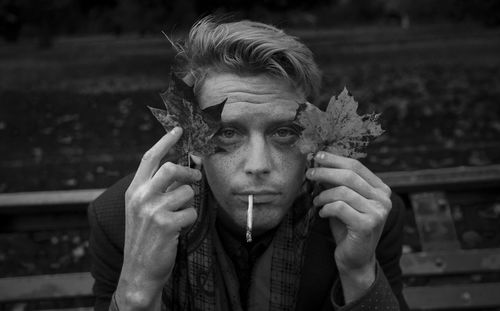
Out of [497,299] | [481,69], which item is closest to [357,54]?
[481,69]

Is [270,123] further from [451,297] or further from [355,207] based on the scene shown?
[451,297]

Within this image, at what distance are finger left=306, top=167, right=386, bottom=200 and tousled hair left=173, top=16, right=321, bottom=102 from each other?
392mm

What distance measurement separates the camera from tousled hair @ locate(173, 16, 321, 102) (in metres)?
2.11

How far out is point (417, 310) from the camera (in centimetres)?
299

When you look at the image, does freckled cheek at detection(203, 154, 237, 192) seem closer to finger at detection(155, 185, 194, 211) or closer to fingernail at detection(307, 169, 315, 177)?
finger at detection(155, 185, 194, 211)

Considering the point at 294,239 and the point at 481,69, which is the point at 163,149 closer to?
the point at 294,239

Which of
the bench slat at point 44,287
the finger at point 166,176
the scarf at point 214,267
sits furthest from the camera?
the bench slat at point 44,287

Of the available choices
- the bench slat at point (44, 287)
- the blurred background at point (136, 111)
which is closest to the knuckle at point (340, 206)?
the blurred background at point (136, 111)

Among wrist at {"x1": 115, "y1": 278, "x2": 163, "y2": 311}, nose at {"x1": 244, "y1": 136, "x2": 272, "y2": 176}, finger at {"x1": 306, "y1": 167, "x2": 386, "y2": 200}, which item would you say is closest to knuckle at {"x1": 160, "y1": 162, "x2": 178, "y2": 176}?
nose at {"x1": 244, "y1": 136, "x2": 272, "y2": 176}

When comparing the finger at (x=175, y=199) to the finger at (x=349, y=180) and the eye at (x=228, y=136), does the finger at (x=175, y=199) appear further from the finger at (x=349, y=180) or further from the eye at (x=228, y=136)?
the finger at (x=349, y=180)

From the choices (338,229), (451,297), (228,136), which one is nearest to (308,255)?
(338,229)

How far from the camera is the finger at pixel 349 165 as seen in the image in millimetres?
1959

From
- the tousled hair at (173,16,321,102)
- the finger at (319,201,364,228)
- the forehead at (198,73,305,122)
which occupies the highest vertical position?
the tousled hair at (173,16,321,102)

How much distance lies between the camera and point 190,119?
6.60ft
